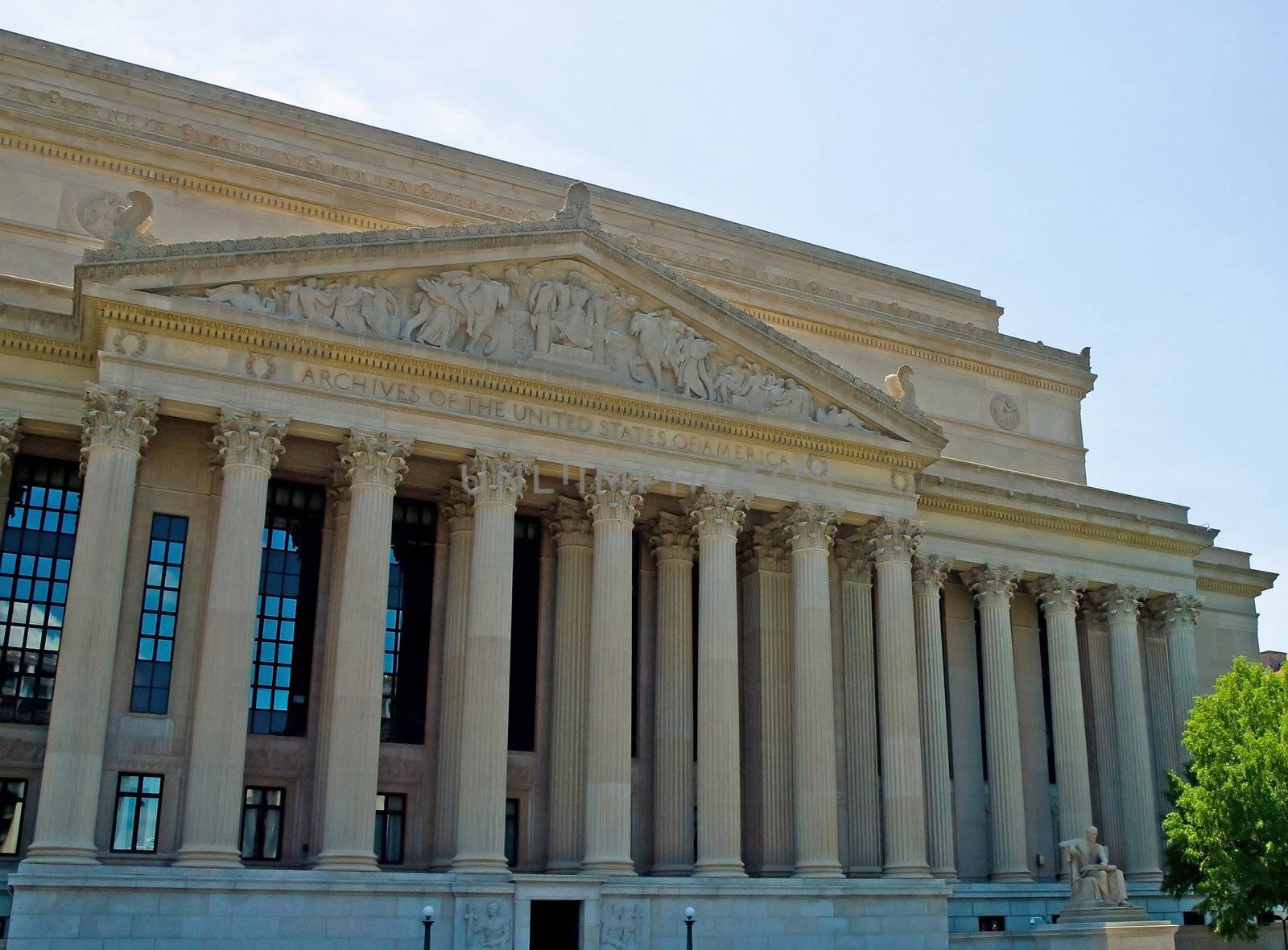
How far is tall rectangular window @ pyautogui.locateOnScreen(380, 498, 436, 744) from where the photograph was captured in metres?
40.0

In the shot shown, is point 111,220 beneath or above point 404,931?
above

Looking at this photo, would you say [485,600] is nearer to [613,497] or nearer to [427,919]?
[613,497]

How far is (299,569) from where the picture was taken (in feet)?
131

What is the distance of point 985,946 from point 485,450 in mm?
21446

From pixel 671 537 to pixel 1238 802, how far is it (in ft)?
63.0

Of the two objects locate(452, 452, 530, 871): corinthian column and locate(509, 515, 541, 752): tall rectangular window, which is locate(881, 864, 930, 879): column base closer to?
locate(509, 515, 541, 752): tall rectangular window

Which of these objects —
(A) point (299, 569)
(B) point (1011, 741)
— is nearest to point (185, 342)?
(A) point (299, 569)

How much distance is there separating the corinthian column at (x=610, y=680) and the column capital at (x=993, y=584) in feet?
49.7

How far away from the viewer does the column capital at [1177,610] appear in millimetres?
52062

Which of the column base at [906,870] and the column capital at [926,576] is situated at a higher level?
the column capital at [926,576]

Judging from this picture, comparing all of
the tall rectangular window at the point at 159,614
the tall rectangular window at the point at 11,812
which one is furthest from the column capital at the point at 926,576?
the tall rectangular window at the point at 11,812

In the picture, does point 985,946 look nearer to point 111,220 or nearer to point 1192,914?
point 1192,914

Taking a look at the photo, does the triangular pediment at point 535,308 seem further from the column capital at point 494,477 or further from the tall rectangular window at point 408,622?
the tall rectangular window at point 408,622

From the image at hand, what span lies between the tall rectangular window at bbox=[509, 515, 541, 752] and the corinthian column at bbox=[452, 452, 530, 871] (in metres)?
3.44
